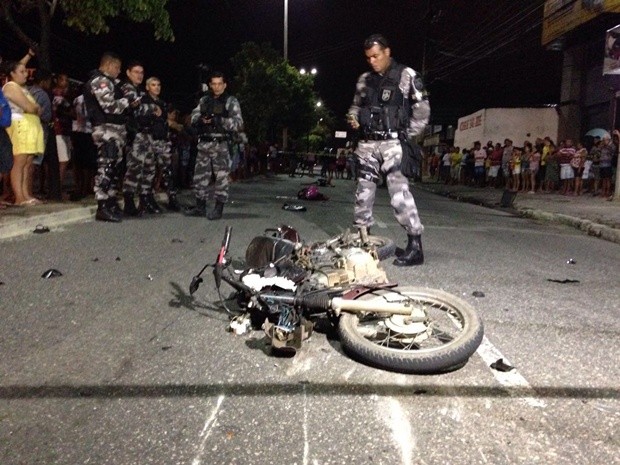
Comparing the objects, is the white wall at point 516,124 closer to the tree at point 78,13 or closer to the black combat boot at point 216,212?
the tree at point 78,13

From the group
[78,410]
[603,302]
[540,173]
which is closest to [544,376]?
[603,302]

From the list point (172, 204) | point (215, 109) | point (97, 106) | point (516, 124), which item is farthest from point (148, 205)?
point (516, 124)

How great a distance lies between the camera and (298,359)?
307 cm

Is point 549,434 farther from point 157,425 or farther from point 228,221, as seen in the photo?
point 228,221

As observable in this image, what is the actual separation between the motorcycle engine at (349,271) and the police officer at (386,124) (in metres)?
1.74

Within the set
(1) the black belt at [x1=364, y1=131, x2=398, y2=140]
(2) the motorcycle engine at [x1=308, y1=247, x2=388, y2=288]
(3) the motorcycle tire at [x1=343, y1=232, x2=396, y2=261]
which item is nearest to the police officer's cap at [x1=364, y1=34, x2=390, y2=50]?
(1) the black belt at [x1=364, y1=131, x2=398, y2=140]

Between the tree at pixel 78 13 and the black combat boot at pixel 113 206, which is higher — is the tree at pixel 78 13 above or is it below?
above

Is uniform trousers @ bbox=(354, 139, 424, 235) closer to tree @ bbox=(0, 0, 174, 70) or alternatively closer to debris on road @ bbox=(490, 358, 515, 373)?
debris on road @ bbox=(490, 358, 515, 373)

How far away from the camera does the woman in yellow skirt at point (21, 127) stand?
25.9 feet

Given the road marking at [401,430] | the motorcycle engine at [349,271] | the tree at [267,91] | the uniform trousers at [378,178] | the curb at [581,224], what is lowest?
the curb at [581,224]

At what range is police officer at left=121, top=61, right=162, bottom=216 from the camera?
8.17m

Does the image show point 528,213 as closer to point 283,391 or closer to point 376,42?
point 376,42

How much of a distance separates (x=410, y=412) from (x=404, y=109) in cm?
347

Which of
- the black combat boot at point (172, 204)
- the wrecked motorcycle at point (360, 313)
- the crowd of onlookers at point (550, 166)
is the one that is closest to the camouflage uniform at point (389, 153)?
the wrecked motorcycle at point (360, 313)
